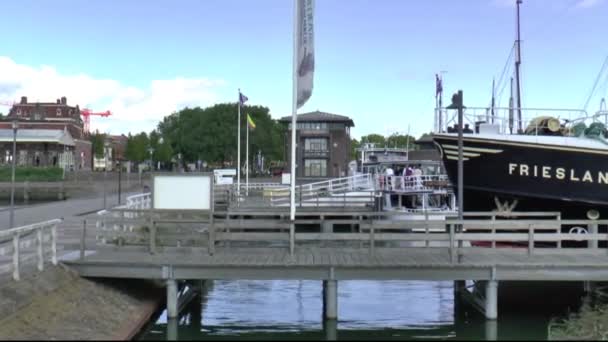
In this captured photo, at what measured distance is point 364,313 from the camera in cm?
1412

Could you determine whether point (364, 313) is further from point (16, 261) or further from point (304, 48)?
point (16, 261)

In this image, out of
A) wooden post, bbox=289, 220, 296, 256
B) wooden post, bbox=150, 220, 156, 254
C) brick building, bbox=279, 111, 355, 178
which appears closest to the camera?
wooden post, bbox=289, 220, 296, 256

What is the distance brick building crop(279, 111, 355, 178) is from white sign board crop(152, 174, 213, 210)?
220ft

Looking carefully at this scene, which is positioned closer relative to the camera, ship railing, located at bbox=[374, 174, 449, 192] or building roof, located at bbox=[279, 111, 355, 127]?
ship railing, located at bbox=[374, 174, 449, 192]

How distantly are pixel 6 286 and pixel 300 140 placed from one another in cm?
7247

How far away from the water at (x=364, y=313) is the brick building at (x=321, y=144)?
6524 cm

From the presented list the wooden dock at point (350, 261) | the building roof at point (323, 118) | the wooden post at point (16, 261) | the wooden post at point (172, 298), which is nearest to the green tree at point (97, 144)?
the building roof at point (323, 118)

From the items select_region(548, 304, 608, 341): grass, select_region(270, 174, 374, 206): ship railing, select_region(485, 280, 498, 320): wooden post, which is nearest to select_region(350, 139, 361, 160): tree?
select_region(270, 174, 374, 206): ship railing

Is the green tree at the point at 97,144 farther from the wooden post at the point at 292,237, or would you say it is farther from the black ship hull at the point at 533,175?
the wooden post at the point at 292,237

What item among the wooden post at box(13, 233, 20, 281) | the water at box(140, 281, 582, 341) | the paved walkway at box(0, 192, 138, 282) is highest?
the wooden post at box(13, 233, 20, 281)

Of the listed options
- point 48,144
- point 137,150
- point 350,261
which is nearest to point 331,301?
point 350,261

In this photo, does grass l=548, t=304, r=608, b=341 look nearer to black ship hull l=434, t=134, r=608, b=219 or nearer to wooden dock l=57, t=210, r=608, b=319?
wooden dock l=57, t=210, r=608, b=319

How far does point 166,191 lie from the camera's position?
1538 cm

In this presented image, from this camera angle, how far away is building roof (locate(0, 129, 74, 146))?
295 feet
